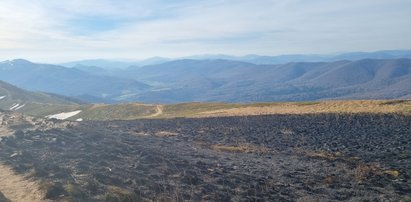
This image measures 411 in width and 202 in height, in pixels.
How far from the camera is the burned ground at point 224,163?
2473 centimetres

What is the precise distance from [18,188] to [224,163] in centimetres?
1719

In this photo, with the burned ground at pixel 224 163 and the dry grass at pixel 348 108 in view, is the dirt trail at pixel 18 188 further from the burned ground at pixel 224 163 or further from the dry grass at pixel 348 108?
the dry grass at pixel 348 108

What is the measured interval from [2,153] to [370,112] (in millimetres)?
52175

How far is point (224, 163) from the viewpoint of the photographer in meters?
35.6

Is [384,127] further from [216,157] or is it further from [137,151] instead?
[137,151]

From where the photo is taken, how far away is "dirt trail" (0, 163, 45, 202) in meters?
20.6

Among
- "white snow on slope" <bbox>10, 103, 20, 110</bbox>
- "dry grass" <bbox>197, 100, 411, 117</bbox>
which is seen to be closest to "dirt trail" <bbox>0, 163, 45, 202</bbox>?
"dry grass" <bbox>197, 100, 411, 117</bbox>

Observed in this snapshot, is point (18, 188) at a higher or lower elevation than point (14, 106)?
lower

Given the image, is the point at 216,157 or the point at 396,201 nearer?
the point at 396,201

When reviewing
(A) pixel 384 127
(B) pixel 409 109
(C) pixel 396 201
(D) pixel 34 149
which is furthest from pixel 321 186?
(B) pixel 409 109

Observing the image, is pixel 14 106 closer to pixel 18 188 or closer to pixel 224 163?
pixel 224 163

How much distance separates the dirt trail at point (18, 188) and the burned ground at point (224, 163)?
24.7 inches

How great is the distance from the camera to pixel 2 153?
3127cm

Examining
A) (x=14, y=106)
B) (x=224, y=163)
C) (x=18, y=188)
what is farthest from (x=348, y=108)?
(x=14, y=106)
